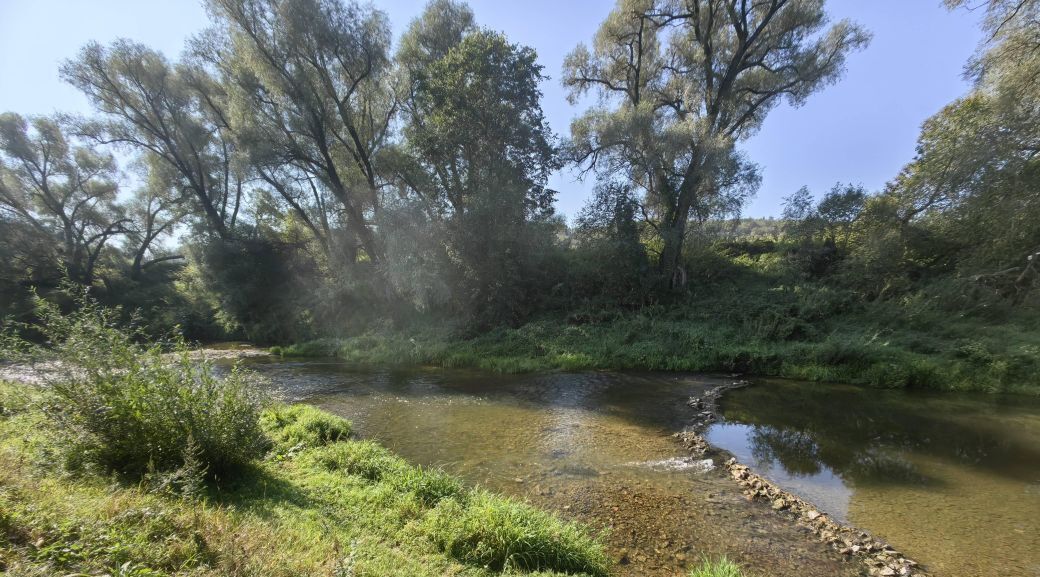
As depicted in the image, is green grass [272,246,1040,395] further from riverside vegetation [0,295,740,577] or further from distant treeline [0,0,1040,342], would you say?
riverside vegetation [0,295,740,577]

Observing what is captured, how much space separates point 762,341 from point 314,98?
2428 centimetres

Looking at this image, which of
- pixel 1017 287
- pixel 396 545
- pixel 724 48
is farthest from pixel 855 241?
pixel 396 545

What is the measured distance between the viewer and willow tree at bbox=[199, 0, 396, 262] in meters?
17.9

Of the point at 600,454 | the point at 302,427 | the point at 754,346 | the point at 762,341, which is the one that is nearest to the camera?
the point at 600,454

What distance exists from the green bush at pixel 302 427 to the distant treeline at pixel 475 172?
1037cm

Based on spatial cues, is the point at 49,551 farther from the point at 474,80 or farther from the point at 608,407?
the point at 474,80

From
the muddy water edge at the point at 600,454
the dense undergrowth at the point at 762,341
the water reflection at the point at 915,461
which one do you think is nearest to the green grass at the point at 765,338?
the dense undergrowth at the point at 762,341

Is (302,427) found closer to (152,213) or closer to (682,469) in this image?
(682,469)

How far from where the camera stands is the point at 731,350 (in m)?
13.1

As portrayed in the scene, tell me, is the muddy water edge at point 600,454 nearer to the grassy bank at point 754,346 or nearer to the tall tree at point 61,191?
the grassy bank at point 754,346

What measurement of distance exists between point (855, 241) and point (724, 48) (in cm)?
1223

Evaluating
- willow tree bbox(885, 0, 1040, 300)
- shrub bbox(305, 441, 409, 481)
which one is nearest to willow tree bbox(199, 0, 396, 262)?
shrub bbox(305, 441, 409, 481)

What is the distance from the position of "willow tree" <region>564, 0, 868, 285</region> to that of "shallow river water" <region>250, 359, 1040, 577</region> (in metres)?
10.7

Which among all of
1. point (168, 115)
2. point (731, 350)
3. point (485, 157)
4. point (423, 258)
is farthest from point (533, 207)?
point (168, 115)
